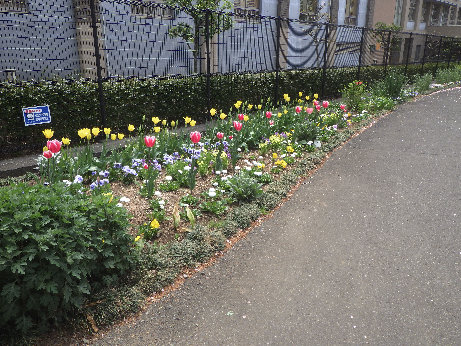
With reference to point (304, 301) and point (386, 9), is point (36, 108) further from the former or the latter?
point (386, 9)

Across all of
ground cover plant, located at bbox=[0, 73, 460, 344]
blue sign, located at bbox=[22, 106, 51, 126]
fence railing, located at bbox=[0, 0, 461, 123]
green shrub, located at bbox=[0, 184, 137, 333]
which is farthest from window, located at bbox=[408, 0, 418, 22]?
green shrub, located at bbox=[0, 184, 137, 333]

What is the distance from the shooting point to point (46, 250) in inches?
88.7

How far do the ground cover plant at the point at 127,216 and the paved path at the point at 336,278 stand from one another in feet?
0.86

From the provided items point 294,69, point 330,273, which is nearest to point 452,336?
point 330,273

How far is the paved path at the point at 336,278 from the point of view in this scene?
8.40 feet

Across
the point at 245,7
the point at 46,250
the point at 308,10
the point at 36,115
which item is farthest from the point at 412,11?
the point at 46,250

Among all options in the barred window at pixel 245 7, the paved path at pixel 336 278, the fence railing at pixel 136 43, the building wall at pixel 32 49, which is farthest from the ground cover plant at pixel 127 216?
the barred window at pixel 245 7

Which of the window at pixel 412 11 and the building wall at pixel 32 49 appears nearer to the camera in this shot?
the building wall at pixel 32 49

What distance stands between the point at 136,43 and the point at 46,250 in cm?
1047

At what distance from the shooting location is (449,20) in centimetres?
3875

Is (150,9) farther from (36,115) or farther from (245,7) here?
(245,7)

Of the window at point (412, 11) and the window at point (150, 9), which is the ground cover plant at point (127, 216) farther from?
the window at point (412, 11)

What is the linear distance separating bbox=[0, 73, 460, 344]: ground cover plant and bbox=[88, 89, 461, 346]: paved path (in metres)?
0.26

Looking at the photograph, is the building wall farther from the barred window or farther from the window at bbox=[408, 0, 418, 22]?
the window at bbox=[408, 0, 418, 22]
